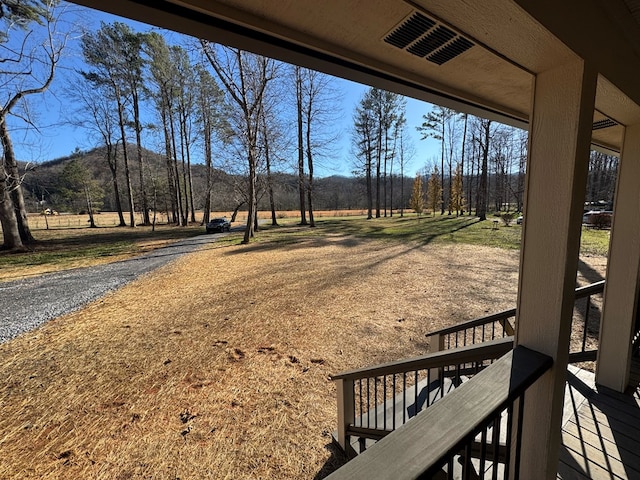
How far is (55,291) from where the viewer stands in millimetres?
6062

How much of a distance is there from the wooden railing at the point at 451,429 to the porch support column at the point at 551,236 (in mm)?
115

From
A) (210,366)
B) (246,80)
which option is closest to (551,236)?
(210,366)

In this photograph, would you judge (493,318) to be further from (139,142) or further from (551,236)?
(139,142)

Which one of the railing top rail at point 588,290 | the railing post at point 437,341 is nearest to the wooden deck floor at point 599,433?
the railing top rail at point 588,290

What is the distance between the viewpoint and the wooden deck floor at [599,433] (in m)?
1.57

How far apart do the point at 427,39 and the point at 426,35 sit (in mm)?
32

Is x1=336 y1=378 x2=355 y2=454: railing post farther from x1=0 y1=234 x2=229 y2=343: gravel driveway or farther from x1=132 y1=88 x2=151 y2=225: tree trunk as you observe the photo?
x1=132 y1=88 x2=151 y2=225: tree trunk

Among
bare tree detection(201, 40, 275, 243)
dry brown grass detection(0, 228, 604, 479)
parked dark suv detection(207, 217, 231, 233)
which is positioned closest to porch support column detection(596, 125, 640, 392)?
dry brown grass detection(0, 228, 604, 479)

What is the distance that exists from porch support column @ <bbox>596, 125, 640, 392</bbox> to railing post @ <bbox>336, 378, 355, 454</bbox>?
211 cm

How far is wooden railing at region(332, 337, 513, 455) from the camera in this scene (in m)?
1.33

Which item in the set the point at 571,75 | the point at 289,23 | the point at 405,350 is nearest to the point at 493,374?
the point at 571,75

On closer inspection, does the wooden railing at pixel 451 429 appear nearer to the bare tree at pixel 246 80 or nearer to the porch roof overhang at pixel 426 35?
the porch roof overhang at pixel 426 35

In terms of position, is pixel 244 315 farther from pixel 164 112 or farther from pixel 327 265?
pixel 164 112

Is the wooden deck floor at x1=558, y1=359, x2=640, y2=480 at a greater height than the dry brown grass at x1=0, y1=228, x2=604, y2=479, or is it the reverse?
the wooden deck floor at x1=558, y1=359, x2=640, y2=480
